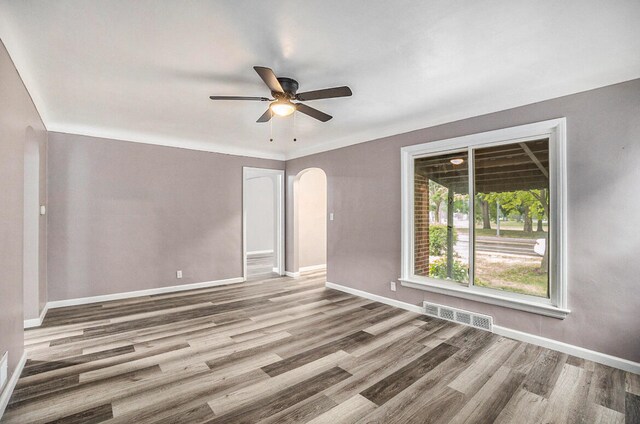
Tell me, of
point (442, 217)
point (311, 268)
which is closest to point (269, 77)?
point (442, 217)

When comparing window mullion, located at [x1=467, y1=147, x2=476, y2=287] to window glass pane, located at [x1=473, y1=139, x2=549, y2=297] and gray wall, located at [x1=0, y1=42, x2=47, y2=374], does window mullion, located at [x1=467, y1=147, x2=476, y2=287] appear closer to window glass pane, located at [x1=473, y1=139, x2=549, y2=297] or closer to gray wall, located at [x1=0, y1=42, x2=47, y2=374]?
window glass pane, located at [x1=473, y1=139, x2=549, y2=297]

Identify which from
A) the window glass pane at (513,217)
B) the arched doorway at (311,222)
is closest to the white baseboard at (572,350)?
the window glass pane at (513,217)

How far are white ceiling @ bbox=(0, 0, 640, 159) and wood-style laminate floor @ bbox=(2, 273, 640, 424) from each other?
254 centimetres

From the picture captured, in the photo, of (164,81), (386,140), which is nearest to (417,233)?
(386,140)

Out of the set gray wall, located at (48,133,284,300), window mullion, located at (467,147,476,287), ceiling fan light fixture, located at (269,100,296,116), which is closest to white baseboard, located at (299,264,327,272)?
gray wall, located at (48,133,284,300)

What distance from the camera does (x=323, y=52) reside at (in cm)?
225

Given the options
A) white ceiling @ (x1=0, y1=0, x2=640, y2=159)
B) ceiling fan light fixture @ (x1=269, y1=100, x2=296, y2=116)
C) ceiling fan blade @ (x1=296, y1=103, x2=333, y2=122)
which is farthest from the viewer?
ceiling fan blade @ (x1=296, y1=103, x2=333, y2=122)

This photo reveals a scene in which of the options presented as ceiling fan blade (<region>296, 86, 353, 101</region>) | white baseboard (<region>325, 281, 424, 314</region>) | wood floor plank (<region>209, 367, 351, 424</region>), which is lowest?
wood floor plank (<region>209, 367, 351, 424</region>)

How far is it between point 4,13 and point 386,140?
12.8 ft

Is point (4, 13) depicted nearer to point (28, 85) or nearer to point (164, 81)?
point (164, 81)

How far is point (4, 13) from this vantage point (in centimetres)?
180

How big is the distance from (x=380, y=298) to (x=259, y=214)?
20.4ft

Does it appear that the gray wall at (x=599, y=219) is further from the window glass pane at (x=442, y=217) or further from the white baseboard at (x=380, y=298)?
the white baseboard at (x=380, y=298)

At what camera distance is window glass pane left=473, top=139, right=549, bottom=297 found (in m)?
3.06
